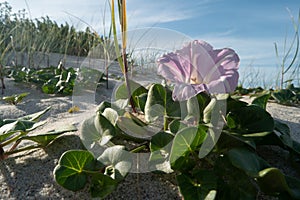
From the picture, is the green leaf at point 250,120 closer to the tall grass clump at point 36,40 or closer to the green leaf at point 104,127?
the green leaf at point 104,127

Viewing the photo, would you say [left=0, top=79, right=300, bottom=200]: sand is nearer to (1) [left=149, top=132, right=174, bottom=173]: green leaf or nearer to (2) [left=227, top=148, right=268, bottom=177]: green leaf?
(1) [left=149, top=132, right=174, bottom=173]: green leaf

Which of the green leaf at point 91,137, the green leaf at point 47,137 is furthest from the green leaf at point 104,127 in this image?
the green leaf at point 47,137

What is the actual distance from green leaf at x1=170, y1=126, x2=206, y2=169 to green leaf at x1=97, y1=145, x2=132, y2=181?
0.14 meters

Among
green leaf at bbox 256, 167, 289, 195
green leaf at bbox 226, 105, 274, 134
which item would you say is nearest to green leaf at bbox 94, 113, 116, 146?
green leaf at bbox 226, 105, 274, 134

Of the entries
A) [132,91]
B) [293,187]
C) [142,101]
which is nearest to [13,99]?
[132,91]

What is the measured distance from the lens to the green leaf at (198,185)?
3.22ft

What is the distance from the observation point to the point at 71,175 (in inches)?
40.9

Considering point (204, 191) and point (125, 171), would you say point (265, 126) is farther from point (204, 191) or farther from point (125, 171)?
point (125, 171)

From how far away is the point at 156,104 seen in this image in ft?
4.15

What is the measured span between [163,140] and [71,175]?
12.4 inches

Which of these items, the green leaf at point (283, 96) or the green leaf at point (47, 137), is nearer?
the green leaf at point (47, 137)

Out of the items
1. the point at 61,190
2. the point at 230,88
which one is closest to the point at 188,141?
the point at 230,88

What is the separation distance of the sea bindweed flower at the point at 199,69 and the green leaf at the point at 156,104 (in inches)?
6.2

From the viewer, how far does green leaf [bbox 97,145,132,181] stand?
101 centimetres
